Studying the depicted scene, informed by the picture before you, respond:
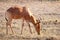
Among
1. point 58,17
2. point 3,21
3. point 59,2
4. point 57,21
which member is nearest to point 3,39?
point 3,21

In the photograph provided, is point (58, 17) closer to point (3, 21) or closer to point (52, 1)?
point (3, 21)

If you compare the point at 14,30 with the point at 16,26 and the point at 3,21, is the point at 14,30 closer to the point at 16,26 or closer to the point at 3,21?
the point at 16,26

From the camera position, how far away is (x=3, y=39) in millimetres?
7039

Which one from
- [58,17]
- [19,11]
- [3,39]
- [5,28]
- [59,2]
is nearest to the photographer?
[3,39]

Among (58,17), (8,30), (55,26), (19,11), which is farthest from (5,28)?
(58,17)

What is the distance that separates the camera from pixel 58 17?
10430mm

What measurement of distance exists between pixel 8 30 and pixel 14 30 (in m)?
0.22

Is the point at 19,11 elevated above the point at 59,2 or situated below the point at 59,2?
above

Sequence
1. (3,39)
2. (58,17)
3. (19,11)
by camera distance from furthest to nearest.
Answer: (58,17)
(19,11)
(3,39)

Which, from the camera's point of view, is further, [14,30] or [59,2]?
[59,2]

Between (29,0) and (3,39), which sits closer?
(3,39)

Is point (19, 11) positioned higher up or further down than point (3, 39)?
higher up

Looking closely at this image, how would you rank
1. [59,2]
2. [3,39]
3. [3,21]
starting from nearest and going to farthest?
[3,39], [3,21], [59,2]

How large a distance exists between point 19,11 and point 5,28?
975mm
